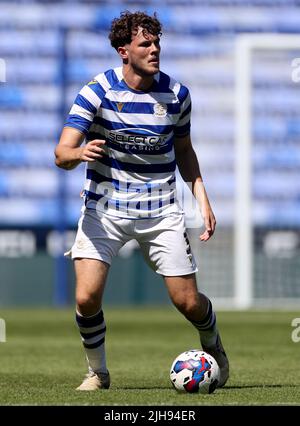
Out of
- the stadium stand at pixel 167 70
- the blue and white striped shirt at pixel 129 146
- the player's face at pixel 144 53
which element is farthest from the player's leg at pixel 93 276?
the stadium stand at pixel 167 70

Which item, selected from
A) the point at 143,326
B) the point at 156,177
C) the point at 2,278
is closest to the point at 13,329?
the point at 143,326

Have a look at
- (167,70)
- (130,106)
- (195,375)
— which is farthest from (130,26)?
(167,70)

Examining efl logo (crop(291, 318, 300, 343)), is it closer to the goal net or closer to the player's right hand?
the goal net

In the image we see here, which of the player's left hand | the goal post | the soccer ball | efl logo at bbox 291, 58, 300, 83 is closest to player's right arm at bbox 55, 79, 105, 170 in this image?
the player's left hand

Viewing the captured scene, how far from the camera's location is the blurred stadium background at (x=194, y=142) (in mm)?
16031

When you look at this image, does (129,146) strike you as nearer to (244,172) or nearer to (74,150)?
(74,150)

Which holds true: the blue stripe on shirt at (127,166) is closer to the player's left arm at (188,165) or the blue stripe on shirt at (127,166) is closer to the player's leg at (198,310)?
the player's left arm at (188,165)

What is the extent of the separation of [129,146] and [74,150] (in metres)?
0.42

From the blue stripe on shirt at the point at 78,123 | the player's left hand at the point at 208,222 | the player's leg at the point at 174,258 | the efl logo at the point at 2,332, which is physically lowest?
the efl logo at the point at 2,332

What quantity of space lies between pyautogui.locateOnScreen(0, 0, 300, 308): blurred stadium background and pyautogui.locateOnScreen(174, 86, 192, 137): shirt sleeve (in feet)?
27.9

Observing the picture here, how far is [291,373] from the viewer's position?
7.79 m

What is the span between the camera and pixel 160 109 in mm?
6758

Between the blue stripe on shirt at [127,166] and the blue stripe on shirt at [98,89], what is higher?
the blue stripe on shirt at [98,89]
